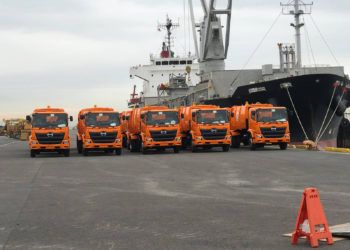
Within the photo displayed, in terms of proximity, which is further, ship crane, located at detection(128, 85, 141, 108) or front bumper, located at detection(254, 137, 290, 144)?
ship crane, located at detection(128, 85, 141, 108)

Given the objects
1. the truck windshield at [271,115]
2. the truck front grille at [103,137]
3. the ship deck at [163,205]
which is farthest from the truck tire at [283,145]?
the ship deck at [163,205]

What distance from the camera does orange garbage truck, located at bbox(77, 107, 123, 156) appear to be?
1063 inches

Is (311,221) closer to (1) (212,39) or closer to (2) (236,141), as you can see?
(2) (236,141)

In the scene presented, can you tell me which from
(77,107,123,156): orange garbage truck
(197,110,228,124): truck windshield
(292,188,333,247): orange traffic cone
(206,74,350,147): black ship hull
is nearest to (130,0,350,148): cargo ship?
(206,74,350,147): black ship hull

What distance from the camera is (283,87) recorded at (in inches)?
1342

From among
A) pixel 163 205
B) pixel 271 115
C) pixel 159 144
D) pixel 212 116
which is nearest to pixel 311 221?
pixel 163 205

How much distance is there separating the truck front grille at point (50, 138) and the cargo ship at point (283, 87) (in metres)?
14.3

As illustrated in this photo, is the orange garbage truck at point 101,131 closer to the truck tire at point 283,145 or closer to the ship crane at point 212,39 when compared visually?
the truck tire at point 283,145

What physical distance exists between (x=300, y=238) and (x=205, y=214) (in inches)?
92.1

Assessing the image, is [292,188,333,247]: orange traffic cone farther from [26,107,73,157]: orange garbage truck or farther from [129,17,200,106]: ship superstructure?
[129,17,200,106]: ship superstructure

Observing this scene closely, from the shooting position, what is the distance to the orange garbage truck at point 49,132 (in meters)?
26.7

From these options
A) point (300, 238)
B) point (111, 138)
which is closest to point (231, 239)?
point (300, 238)

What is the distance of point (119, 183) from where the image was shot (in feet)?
48.2

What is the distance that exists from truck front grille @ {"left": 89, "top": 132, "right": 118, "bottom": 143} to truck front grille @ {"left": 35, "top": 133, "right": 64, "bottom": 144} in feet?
5.06
